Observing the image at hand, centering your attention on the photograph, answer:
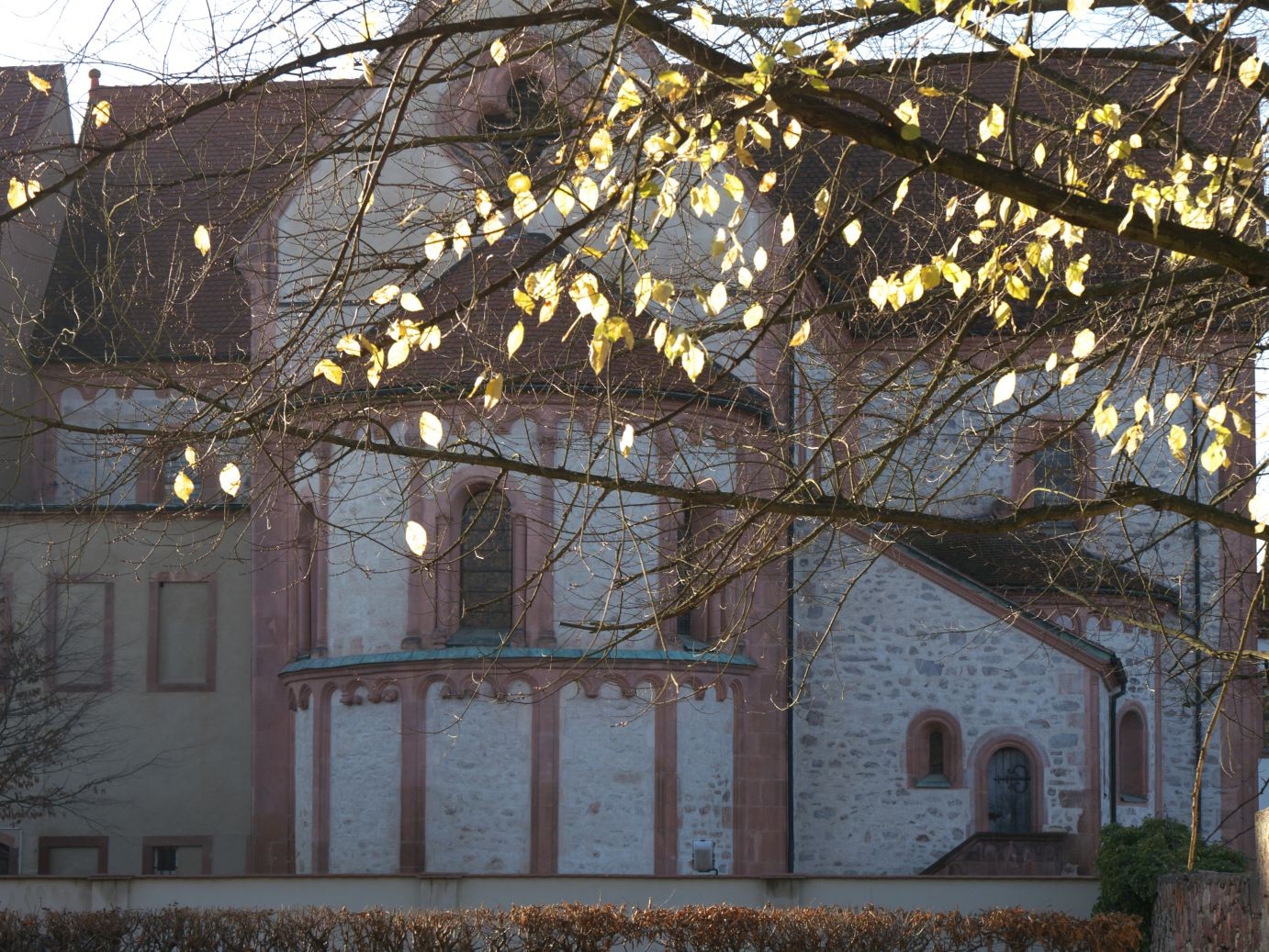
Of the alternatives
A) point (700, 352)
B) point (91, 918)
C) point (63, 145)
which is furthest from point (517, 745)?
point (700, 352)

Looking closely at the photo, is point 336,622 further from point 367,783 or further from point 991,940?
point 991,940

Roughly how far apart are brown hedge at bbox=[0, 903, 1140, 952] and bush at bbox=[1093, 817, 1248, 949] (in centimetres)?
151

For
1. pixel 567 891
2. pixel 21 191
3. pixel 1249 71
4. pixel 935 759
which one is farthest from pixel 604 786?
pixel 21 191

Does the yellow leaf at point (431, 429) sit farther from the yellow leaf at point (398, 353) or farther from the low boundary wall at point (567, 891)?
the low boundary wall at point (567, 891)

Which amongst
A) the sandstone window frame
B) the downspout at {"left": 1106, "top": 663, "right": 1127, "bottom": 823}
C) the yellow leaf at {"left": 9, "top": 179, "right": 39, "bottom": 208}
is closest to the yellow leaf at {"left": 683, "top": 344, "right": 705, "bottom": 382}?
the yellow leaf at {"left": 9, "top": 179, "right": 39, "bottom": 208}

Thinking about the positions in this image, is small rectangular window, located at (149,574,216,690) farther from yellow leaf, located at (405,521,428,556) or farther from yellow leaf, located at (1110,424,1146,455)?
yellow leaf, located at (405,521,428,556)

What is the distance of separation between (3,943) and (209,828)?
331 inches

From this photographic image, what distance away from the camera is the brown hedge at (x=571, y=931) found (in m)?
13.5

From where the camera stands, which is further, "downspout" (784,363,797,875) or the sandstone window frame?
the sandstone window frame

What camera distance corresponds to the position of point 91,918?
14.0 m

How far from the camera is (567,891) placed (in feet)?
53.0

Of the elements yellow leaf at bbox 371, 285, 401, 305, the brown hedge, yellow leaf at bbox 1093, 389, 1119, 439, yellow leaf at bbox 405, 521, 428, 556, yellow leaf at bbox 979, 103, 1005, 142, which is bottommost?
the brown hedge

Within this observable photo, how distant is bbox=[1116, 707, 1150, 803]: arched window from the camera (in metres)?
22.0

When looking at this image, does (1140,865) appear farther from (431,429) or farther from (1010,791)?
(431,429)
